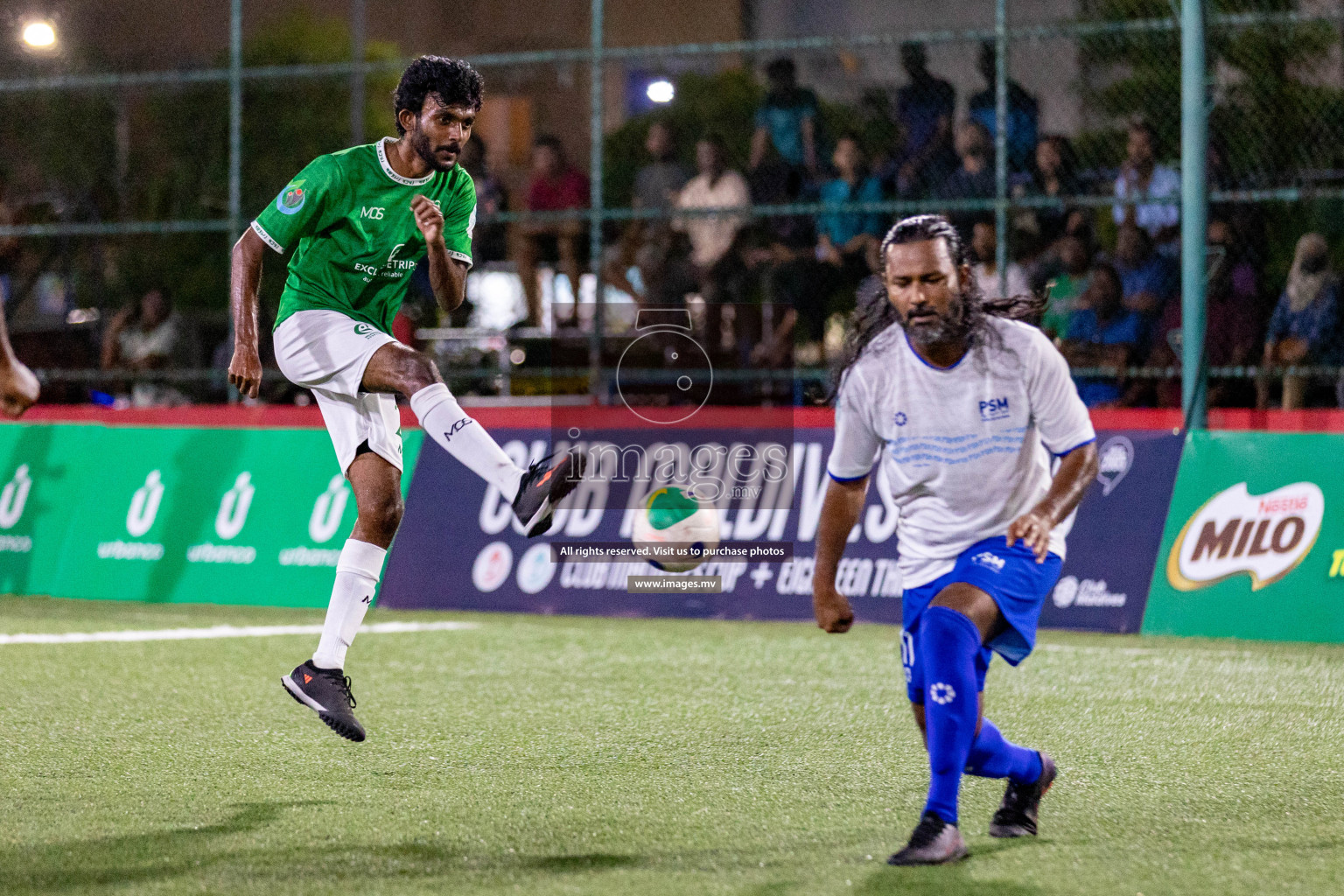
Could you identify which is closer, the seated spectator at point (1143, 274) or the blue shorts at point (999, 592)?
the blue shorts at point (999, 592)

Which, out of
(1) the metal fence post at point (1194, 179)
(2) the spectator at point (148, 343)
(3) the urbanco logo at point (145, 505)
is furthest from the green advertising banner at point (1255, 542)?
(2) the spectator at point (148, 343)

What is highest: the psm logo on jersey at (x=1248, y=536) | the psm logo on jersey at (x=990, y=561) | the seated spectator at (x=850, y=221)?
the seated spectator at (x=850, y=221)

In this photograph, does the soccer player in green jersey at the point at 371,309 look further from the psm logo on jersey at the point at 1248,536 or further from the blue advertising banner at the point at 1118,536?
the psm logo on jersey at the point at 1248,536

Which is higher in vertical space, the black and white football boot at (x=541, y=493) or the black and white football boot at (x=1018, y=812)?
the black and white football boot at (x=541, y=493)

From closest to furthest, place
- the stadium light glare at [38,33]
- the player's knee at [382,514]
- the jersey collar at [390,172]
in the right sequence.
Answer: the jersey collar at [390,172] < the player's knee at [382,514] < the stadium light glare at [38,33]

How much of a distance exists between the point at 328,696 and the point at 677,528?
5373 mm

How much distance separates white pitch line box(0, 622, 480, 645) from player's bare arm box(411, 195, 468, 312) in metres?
4.52

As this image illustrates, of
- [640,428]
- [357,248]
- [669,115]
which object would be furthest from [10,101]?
[357,248]

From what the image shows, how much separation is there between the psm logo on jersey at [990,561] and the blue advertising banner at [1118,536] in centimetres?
563

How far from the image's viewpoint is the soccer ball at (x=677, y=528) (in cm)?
1132

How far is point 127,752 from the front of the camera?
6.76 meters

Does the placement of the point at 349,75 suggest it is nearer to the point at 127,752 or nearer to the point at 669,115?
the point at 669,115

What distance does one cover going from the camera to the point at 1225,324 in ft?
37.7

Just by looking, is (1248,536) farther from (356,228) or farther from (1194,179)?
(356,228)
